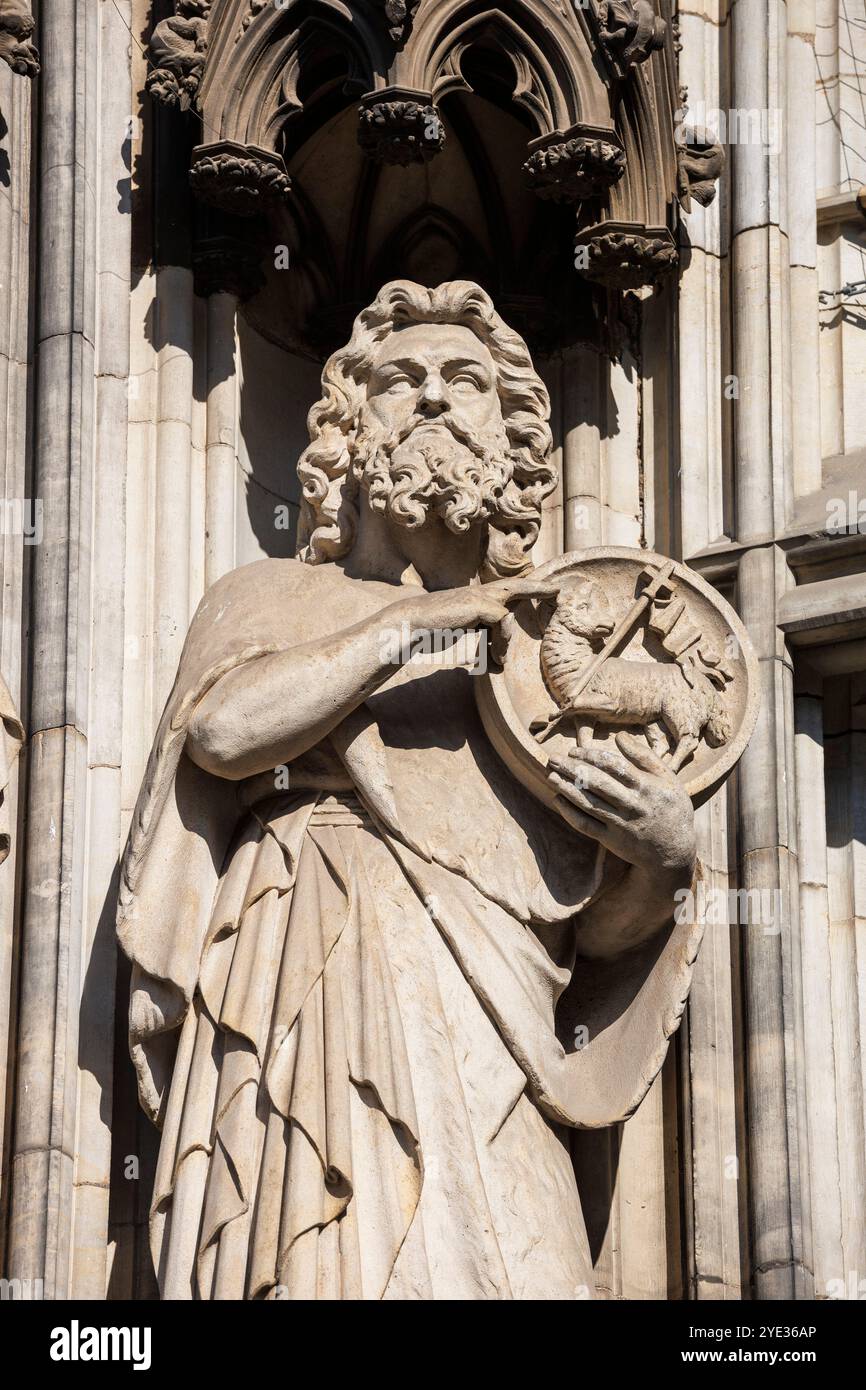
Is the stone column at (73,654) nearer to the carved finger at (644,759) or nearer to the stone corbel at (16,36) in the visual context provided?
the stone corbel at (16,36)

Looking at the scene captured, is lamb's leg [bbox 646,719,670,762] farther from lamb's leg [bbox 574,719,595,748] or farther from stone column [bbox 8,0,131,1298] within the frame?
stone column [bbox 8,0,131,1298]

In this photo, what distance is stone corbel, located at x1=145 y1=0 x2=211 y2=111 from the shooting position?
8766 mm

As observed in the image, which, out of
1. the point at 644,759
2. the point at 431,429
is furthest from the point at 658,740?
the point at 431,429

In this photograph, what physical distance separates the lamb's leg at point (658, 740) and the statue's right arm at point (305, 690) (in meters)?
0.40

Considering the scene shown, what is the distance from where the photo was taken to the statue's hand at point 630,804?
794cm

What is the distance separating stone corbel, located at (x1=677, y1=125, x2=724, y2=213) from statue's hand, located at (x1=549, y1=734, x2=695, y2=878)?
1.62 metres

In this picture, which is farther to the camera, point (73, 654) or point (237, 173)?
point (237, 173)

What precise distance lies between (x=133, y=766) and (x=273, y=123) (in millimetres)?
1404

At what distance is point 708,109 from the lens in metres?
9.29

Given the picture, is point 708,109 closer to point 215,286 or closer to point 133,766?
point 215,286

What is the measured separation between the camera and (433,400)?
8.36m

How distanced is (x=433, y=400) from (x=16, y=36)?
4.08 feet

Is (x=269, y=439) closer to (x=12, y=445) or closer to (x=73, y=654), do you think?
(x=12, y=445)

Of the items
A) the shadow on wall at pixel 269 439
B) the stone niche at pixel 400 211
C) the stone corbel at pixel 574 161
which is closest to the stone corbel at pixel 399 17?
the stone niche at pixel 400 211
